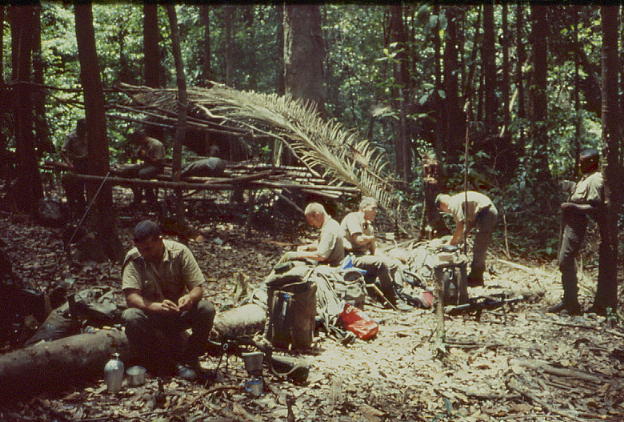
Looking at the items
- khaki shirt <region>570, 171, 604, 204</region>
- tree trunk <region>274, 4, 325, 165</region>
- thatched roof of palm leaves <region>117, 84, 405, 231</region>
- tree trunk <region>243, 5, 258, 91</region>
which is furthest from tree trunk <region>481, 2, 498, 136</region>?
tree trunk <region>243, 5, 258, 91</region>

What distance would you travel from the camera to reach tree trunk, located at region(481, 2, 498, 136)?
13.8 metres

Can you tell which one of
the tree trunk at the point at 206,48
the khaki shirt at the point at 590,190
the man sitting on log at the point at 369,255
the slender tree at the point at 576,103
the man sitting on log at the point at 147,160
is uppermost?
the tree trunk at the point at 206,48

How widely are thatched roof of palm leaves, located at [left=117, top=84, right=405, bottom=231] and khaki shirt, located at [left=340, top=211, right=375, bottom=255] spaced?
7.97 feet

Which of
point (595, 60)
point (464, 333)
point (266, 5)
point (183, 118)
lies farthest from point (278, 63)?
point (464, 333)

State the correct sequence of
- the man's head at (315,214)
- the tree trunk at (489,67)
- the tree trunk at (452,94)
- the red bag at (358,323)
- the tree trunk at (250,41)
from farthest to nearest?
1. the tree trunk at (250,41)
2. the tree trunk at (489,67)
3. the tree trunk at (452,94)
4. the man's head at (315,214)
5. the red bag at (358,323)

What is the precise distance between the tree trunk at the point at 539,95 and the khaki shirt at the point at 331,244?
21.2 ft

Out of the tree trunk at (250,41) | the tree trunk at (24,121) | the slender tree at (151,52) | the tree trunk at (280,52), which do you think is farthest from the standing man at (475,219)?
the tree trunk at (250,41)

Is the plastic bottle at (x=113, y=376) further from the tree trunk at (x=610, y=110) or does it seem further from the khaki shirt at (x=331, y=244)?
the tree trunk at (x=610, y=110)

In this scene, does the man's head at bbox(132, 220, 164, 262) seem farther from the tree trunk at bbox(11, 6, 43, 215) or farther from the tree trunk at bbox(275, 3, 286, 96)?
the tree trunk at bbox(275, 3, 286, 96)

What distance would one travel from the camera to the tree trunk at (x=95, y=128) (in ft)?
26.4

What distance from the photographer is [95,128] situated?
8.16 m

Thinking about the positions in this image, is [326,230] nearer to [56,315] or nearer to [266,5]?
[56,315]

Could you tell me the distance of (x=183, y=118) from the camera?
967 cm

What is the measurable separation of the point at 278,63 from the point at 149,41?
799 centimetres
